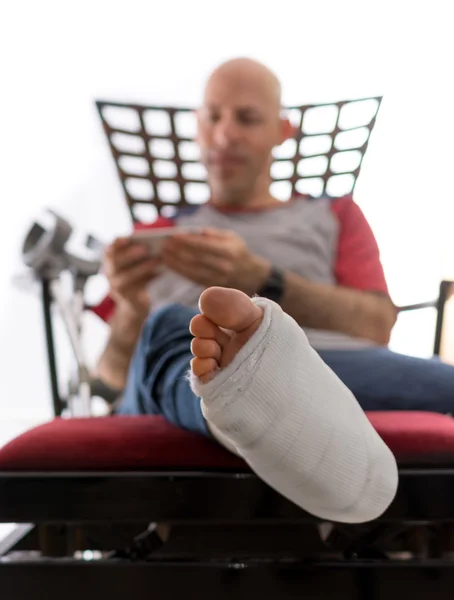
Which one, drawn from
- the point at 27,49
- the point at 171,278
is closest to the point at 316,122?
the point at 171,278

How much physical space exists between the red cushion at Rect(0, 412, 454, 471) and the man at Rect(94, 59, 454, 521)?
0.08ft

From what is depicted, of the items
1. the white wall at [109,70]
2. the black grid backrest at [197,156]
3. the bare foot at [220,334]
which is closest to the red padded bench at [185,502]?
the bare foot at [220,334]

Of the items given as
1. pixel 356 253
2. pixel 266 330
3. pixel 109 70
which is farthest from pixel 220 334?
pixel 109 70

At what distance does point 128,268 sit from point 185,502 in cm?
31

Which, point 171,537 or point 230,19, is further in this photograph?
point 230,19

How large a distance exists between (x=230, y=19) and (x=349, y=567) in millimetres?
1568

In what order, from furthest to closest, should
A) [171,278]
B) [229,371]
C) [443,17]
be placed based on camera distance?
1. [443,17]
2. [171,278]
3. [229,371]

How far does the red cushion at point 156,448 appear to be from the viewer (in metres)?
0.46

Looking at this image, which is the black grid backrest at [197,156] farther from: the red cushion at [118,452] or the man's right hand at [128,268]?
the red cushion at [118,452]

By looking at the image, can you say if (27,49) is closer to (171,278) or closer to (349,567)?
(171,278)

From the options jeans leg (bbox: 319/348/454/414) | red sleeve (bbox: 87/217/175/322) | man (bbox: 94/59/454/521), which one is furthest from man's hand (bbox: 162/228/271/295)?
red sleeve (bbox: 87/217/175/322)

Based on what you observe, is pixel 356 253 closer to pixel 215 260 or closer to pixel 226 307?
pixel 215 260

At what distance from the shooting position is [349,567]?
456 mm

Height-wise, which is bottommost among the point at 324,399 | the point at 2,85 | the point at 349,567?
the point at 2,85
